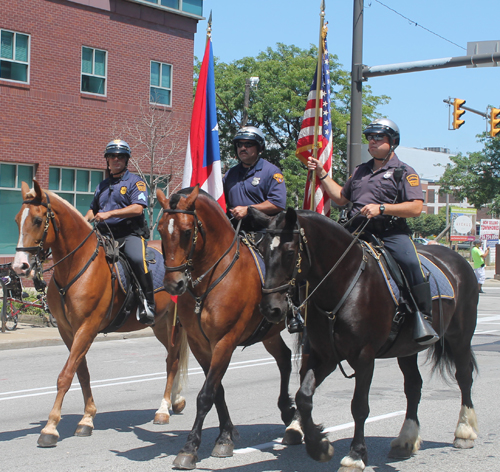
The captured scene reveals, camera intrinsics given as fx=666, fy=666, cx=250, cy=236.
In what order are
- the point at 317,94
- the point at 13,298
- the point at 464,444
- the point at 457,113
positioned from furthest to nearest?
the point at 457,113 < the point at 13,298 < the point at 317,94 < the point at 464,444

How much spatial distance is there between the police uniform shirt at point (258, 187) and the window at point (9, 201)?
15666mm

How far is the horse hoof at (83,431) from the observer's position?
21.8 feet

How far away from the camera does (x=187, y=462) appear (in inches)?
214

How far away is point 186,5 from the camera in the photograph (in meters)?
24.7

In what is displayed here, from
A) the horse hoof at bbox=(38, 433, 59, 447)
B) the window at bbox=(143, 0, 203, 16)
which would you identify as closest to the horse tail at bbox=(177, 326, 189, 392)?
the horse hoof at bbox=(38, 433, 59, 447)

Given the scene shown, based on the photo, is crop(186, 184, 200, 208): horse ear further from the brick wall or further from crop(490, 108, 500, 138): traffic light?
crop(490, 108, 500, 138): traffic light

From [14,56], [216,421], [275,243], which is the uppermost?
[14,56]

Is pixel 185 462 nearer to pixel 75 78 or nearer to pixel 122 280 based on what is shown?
pixel 122 280

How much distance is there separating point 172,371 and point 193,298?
2061mm

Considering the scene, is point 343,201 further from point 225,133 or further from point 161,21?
point 225,133

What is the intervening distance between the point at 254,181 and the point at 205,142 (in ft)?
4.22

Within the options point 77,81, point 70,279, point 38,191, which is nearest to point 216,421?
point 70,279

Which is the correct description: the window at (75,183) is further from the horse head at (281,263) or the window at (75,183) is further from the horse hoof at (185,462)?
the horse head at (281,263)

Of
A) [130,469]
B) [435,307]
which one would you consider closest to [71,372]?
[130,469]
